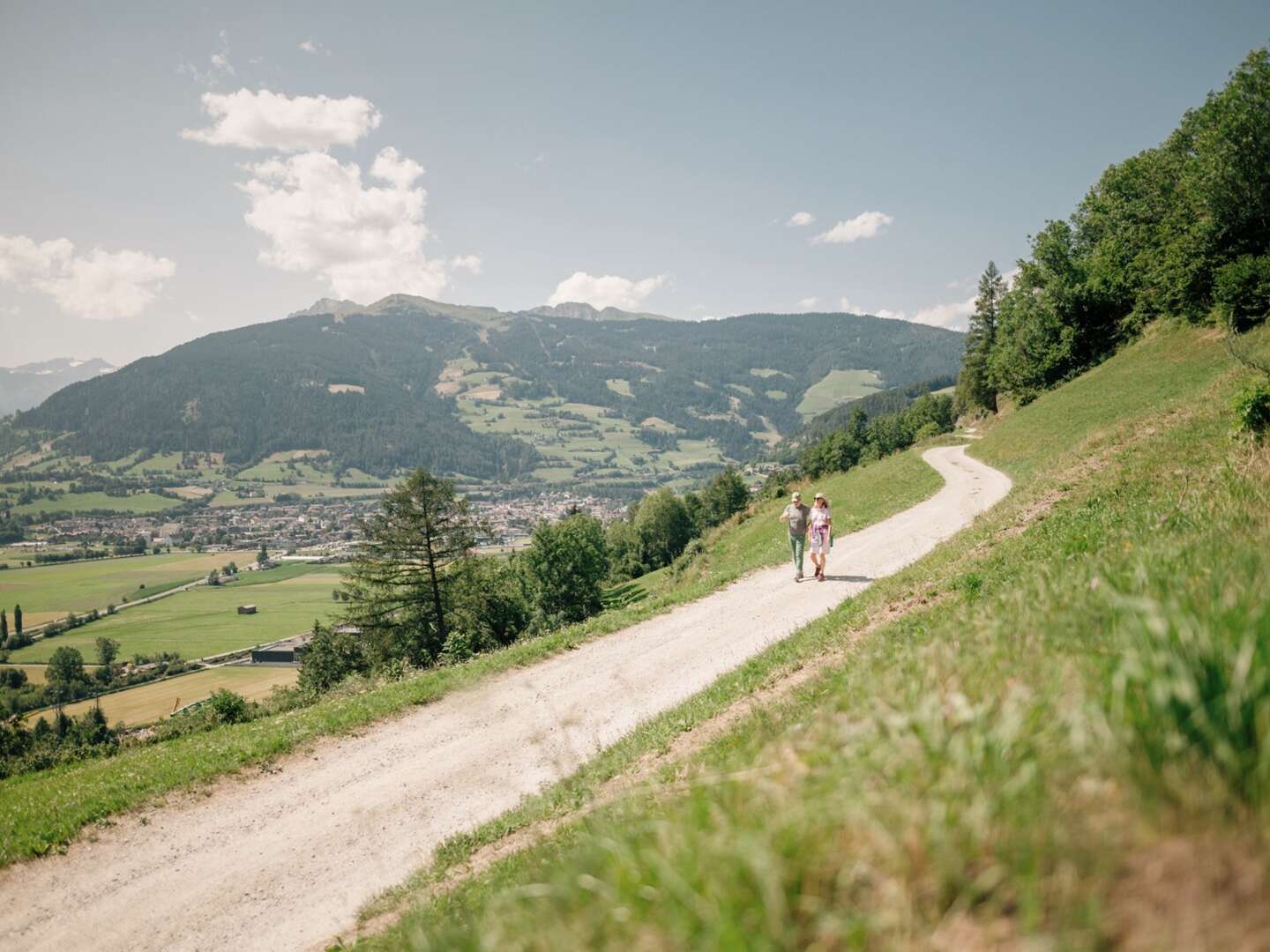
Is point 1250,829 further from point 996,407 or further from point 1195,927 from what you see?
point 996,407

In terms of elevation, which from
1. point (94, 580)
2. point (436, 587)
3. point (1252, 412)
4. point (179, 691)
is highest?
point (1252, 412)

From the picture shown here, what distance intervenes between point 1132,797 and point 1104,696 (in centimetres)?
47

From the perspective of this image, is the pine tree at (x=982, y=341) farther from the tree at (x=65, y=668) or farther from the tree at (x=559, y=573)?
the tree at (x=65, y=668)

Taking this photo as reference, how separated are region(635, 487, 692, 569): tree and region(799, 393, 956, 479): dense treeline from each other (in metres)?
24.5

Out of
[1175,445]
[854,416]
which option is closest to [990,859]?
[1175,445]

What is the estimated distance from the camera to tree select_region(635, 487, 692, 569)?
99562 mm

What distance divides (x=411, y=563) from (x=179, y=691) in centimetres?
6853

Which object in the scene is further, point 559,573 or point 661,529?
point 661,529

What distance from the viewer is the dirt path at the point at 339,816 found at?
8055 mm

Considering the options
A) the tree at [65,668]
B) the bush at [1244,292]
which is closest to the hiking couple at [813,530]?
the bush at [1244,292]

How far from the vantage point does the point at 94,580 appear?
16225 cm

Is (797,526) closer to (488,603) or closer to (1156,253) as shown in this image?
(488,603)

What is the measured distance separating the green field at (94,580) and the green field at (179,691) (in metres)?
71.9

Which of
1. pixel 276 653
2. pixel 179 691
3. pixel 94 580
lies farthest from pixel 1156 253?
pixel 94 580
